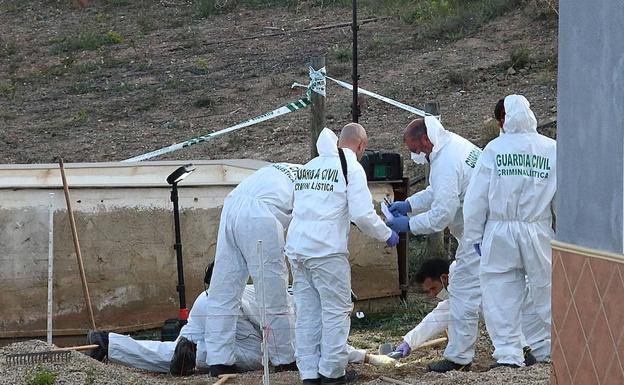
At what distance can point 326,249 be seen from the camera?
29.7ft

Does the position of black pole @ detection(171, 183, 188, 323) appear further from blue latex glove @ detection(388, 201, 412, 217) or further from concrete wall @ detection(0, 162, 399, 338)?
blue latex glove @ detection(388, 201, 412, 217)

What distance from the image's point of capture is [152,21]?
82.0ft

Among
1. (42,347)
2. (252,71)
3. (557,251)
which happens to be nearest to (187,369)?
(42,347)

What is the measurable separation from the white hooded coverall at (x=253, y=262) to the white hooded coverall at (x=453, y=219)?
38.2 inches

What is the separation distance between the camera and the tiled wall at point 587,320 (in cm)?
645

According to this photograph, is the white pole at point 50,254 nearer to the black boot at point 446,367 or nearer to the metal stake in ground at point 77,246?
the metal stake in ground at point 77,246

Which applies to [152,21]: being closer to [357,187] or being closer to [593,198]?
[357,187]

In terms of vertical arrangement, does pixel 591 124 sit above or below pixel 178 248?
above

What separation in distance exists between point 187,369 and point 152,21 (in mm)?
15655

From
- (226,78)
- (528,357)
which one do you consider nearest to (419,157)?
(528,357)

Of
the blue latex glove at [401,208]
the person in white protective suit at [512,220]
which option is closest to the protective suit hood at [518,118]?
the person in white protective suit at [512,220]

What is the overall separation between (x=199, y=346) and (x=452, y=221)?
2059 mm

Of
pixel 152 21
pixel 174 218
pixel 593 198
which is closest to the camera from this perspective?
pixel 593 198

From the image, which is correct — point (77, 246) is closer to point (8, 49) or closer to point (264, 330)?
point (264, 330)
